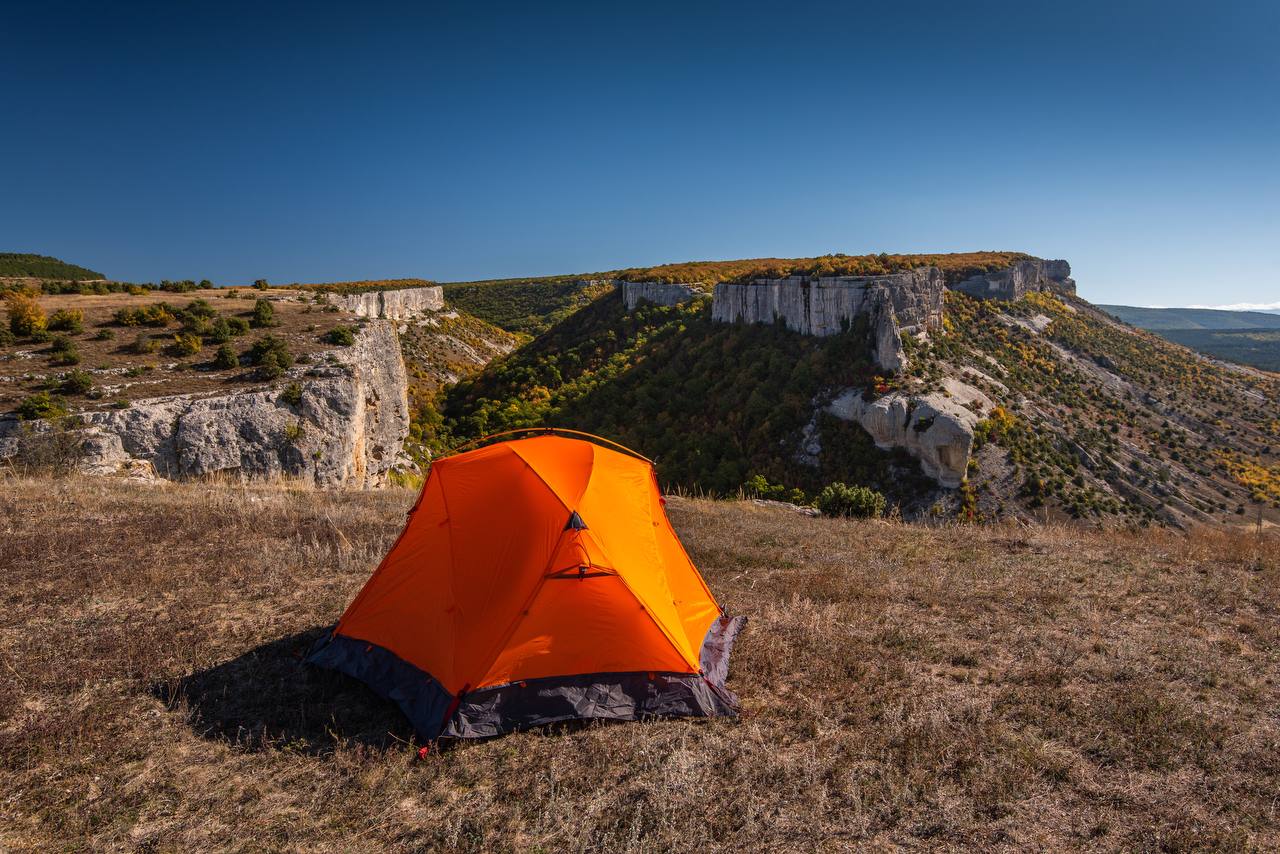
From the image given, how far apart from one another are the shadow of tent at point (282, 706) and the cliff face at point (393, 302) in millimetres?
52683

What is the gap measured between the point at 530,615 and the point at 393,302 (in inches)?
2714

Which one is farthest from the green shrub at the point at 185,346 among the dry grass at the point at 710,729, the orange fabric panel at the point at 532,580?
the orange fabric panel at the point at 532,580

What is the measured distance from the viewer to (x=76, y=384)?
1612 centimetres

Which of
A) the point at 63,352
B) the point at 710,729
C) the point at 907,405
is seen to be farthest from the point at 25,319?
the point at 907,405

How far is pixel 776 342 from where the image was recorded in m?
44.8

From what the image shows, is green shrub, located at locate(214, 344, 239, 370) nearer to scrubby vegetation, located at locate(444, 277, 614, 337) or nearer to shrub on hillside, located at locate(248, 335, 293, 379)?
shrub on hillside, located at locate(248, 335, 293, 379)

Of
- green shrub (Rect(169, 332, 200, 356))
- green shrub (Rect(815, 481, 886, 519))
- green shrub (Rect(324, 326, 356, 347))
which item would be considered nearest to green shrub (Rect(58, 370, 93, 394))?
green shrub (Rect(169, 332, 200, 356))

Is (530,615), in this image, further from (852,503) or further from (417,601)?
(852,503)

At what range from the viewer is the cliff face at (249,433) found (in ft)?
48.6

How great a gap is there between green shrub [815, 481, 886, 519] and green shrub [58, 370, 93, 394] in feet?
68.4

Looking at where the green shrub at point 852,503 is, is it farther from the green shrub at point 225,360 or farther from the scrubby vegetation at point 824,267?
the scrubby vegetation at point 824,267

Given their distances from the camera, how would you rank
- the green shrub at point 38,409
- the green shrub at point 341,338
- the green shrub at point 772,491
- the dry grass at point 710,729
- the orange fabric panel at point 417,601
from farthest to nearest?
the green shrub at point 772,491 → the green shrub at point 341,338 → the green shrub at point 38,409 → the orange fabric panel at point 417,601 → the dry grass at point 710,729

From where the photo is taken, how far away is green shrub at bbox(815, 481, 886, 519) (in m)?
14.1

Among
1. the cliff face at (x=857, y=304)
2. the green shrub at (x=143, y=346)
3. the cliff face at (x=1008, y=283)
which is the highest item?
the cliff face at (x=1008, y=283)
